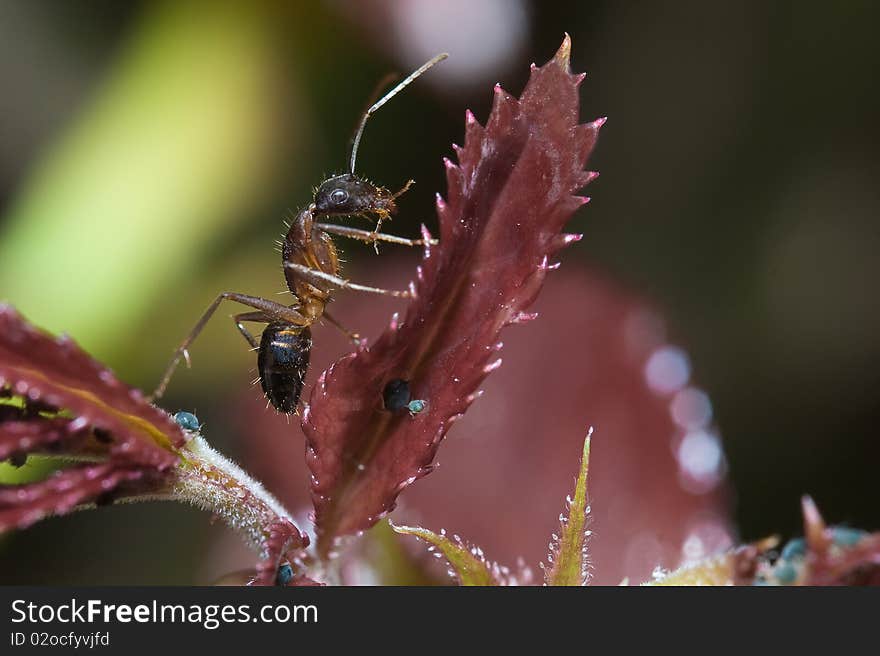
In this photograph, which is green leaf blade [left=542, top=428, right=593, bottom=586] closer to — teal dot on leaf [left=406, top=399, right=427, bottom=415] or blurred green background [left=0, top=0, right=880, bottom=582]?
teal dot on leaf [left=406, top=399, right=427, bottom=415]

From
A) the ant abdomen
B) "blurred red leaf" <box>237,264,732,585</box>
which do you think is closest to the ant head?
the ant abdomen

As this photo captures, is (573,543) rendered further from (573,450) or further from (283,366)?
(573,450)

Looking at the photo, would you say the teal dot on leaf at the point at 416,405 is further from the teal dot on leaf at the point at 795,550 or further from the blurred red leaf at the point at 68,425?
the teal dot on leaf at the point at 795,550

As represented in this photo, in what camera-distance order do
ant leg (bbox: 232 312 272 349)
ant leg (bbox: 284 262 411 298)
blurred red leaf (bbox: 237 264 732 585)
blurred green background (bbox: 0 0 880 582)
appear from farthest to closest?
1. blurred green background (bbox: 0 0 880 582)
2. blurred red leaf (bbox: 237 264 732 585)
3. ant leg (bbox: 232 312 272 349)
4. ant leg (bbox: 284 262 411 298)

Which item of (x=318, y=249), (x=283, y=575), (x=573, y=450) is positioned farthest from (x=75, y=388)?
(x=573, y=450)

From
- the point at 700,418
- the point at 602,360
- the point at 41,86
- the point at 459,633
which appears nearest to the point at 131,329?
the point at 41,86

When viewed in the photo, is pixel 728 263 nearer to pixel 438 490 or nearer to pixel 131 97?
pixel 438 490
